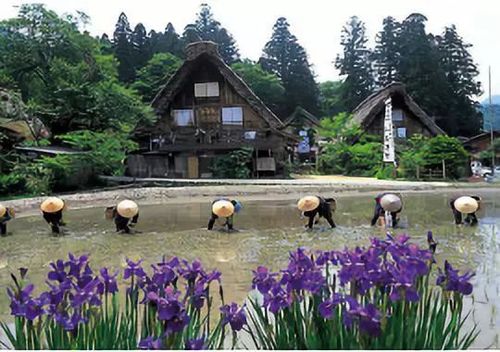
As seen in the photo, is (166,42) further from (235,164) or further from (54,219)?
(54,219)

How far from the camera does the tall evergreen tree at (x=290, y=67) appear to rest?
54031 millimetres

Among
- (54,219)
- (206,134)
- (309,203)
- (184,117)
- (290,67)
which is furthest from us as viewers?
(290,67)

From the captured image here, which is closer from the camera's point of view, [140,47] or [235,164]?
[235,164]

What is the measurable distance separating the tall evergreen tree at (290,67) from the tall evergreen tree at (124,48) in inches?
617

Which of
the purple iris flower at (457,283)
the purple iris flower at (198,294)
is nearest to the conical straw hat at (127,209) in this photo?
the purple iris flower at (198,294)

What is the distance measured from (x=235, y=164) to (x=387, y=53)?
33060 millimetres

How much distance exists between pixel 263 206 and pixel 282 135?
12.9m

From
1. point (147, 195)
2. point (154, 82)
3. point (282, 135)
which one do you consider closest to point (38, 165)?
point (147, 195)

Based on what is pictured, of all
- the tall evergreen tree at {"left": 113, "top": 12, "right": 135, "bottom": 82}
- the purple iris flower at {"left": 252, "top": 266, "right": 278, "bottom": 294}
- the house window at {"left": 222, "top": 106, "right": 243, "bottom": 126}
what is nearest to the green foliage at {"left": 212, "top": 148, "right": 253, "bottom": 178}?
the house window at {"left": 222, "top": 106, "right": 243, "bottom": 126}

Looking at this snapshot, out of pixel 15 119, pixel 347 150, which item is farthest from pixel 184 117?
pixel 347 150

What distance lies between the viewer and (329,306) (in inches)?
86.1

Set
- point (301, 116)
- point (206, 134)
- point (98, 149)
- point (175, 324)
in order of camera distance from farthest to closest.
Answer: point (301, 116) → point (206, 134) → point (98, 149) → point (175, 324)

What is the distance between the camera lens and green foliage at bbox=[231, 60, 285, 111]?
4812cm

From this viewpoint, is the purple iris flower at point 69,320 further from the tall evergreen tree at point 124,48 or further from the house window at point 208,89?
the tall evergreen tree at point 124,48
